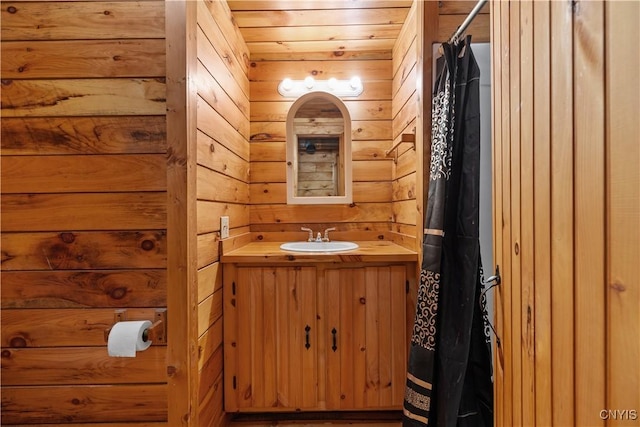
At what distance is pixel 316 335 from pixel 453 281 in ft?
2.44

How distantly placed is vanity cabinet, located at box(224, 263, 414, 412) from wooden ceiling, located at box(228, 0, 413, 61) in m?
1.39

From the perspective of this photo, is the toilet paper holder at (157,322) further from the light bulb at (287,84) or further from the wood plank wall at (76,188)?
the light bulb at (287,84)

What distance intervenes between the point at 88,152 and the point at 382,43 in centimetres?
176

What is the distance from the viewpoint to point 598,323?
0.52 meters

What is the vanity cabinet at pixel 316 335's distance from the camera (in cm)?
157

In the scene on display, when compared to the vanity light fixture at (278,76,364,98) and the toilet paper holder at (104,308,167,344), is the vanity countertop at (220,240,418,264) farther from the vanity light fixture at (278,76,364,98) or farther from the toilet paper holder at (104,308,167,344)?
the vanity light fixture at (278,76,364,98)

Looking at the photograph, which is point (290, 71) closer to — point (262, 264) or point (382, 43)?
point (382, 43)

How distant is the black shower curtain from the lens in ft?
3.89

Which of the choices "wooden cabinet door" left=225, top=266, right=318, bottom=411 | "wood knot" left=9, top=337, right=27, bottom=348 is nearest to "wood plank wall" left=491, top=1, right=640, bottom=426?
"wooden cabinet door" left=225, top=266, right=318, bottom=411

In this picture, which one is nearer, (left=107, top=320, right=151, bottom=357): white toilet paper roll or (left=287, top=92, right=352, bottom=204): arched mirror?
(left=107, top=320, right=151, bottom=357): white toilet paper roll

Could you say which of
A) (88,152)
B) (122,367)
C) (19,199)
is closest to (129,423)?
(122,367)

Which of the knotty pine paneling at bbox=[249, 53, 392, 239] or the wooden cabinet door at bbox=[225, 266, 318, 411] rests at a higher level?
the knotty pine paneling at bbox=[249, 53, 392, 239]

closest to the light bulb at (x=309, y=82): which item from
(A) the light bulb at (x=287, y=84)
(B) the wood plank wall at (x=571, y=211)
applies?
(A) the light bulb at (x=287, y=84)

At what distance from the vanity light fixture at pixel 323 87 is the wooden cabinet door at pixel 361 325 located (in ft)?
3.95
